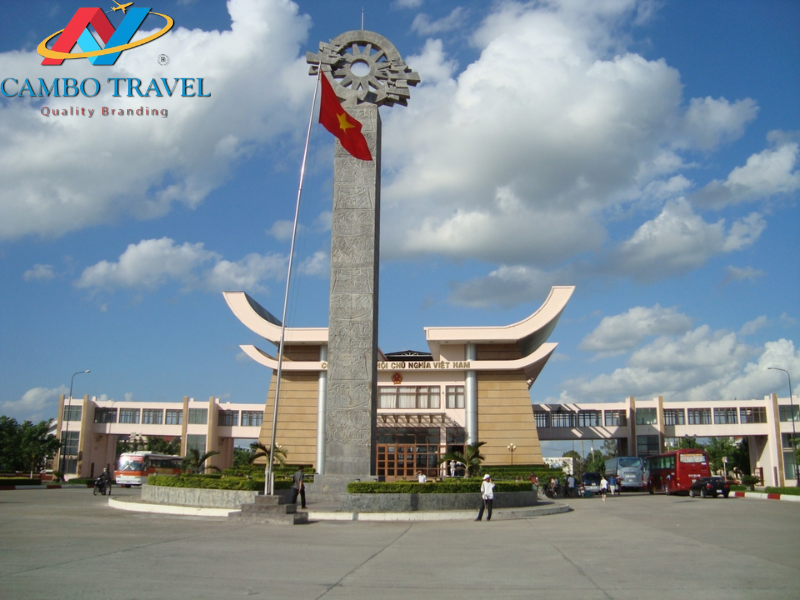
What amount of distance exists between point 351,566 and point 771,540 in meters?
8.16

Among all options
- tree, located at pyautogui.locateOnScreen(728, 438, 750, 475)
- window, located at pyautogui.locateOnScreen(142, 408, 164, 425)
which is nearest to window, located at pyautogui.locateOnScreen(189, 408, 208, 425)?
→ window, located at pyautogui.locateOnScreen(142, 408, 164, 425)

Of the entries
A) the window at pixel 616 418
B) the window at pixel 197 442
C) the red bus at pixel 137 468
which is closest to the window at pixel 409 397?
the red bus at pixel 137 468

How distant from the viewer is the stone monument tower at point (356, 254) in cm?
2248

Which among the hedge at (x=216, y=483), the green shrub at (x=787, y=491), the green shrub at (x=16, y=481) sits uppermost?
the hedge at (x=216, y=483)

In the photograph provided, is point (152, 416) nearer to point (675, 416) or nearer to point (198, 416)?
point (198, 416)

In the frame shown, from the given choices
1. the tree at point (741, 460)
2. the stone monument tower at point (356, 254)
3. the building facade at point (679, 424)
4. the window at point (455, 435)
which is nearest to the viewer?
the stone monument tower at point (356, 254)

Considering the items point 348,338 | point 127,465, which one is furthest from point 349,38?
point 127,465

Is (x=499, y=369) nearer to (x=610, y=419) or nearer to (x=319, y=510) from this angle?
(x=610, y=419)

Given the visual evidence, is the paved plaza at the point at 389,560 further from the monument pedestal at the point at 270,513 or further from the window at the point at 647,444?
the window at the point at 647,444

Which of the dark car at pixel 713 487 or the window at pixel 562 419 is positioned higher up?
the window at pixel 562 419

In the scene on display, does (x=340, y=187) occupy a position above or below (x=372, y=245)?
above

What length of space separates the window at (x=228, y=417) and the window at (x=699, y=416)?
39.6 m

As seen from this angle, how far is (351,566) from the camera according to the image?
8.84 m

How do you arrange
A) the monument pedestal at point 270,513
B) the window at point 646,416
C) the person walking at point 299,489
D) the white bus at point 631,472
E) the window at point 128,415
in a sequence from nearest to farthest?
the monument pedestal at point 270,513 → the person walking at point 299,489 → the white bus at point 631,472 → the window at point 646,416 → the window at point 128,415
